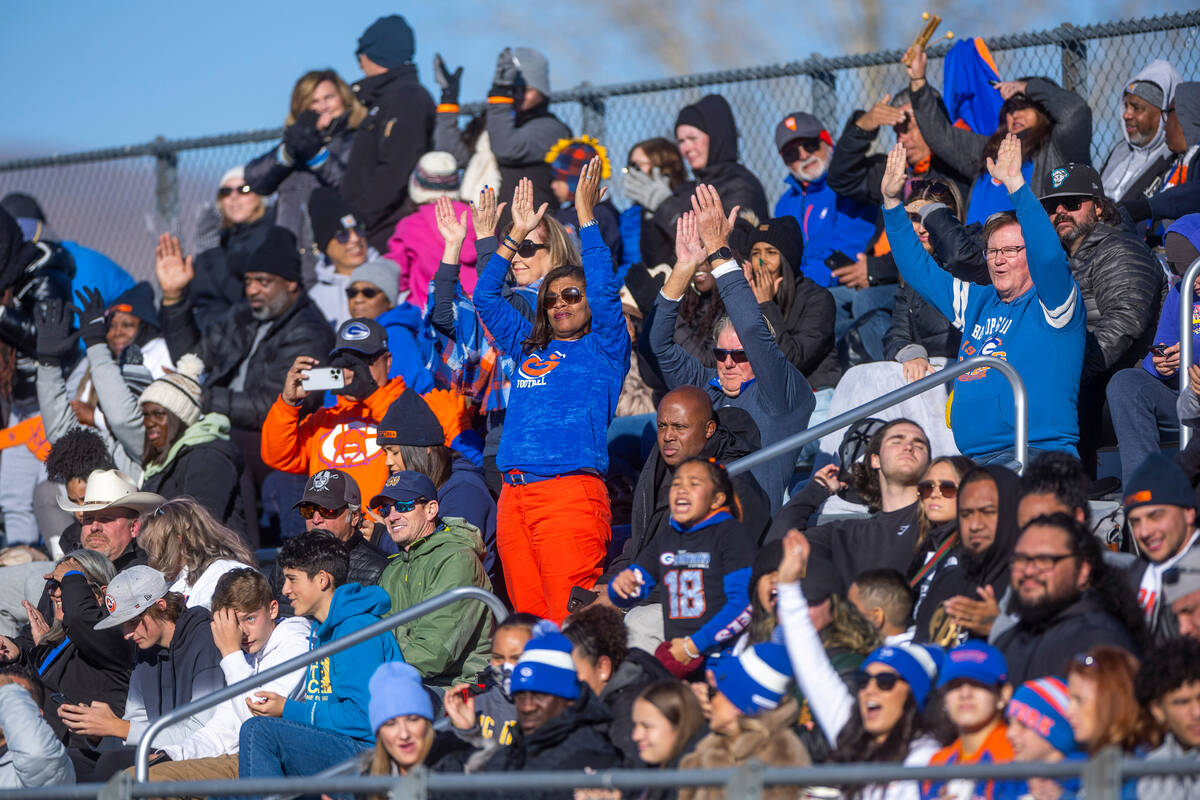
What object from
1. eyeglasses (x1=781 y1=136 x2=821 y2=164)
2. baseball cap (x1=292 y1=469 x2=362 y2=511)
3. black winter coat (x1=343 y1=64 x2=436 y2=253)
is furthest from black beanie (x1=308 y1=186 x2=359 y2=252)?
baseball cap (x1=292 y1=469 x2=362 y2=511)

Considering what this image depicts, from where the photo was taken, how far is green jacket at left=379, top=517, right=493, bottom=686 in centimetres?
734

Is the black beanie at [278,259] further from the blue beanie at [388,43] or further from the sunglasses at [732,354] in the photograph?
the sunglasses at [732,354]

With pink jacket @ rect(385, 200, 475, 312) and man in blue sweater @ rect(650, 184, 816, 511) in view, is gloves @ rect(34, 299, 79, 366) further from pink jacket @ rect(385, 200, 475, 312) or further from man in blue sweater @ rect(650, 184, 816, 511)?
man in blue sweater @ rect(650, 184, 816, 511)

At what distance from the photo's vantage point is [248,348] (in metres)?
10.7

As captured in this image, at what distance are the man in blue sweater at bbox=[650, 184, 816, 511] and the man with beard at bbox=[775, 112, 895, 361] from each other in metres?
1.62

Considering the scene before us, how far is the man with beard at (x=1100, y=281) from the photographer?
7.75 m

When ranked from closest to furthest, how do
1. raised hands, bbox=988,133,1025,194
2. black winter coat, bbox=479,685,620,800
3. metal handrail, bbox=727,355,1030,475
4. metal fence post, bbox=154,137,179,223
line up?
black winter coat, bbox=479,685,620,800, metal handrail, bbox=727,355,1030,475, raised hands, bbox=988,133,1025,194, metal fence post, bbox=154,137,179,223

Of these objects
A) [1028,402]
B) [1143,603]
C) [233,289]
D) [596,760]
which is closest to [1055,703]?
[1143,603]

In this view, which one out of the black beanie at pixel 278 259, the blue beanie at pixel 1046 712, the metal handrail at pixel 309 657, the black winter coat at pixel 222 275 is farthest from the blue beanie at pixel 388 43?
the blue beanie at pixel 1046 712

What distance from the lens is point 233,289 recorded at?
12.1 m

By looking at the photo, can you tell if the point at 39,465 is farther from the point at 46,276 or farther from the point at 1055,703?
the point at 1055,703

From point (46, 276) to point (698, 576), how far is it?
6.91 metres

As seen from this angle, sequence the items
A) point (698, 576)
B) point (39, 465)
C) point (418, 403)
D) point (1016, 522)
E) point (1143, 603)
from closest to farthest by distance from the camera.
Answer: point (1143, 603), point (1016, 522), point (698, 576), point (418, 403), point (39, 465)

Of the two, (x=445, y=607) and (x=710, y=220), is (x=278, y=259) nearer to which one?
(x=710, y=220)
